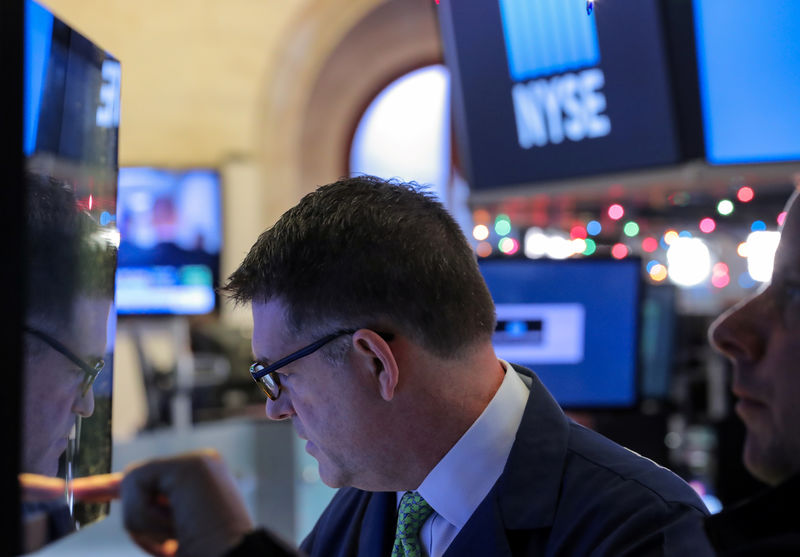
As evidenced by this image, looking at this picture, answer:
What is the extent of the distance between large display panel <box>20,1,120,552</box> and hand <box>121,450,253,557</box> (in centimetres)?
6

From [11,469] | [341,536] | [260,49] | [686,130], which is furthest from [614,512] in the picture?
[260,49]

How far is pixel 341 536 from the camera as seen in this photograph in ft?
4.71

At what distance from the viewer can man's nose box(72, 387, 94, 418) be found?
37.8 inches

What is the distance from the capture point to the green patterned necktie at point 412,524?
1.25 metres

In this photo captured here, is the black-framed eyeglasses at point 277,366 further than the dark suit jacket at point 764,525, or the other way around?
the black-framed eyeglasses at point 277,366

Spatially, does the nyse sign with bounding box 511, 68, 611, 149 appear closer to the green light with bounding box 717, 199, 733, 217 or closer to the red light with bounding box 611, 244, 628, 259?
the green light with bounding box 717, 199, 733, 217

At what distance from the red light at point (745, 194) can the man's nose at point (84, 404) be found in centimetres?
152

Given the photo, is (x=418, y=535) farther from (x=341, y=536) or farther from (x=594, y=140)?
(x=594, y=140)

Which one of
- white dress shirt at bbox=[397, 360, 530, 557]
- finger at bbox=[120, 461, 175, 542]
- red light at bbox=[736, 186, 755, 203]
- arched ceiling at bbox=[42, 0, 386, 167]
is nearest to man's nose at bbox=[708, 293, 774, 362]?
white dress shirt at bbox=[397, 360, 530, 557]

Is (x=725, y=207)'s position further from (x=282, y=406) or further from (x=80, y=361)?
(x=80, y=361)

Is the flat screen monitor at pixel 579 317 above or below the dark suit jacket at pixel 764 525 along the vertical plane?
above

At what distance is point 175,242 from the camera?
7.95m

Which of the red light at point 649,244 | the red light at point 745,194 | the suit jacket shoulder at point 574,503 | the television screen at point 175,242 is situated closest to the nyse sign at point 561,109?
the red light at point 745,194

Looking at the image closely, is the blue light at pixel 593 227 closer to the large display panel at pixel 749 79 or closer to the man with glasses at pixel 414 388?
the large display panel at pixel 749 79
